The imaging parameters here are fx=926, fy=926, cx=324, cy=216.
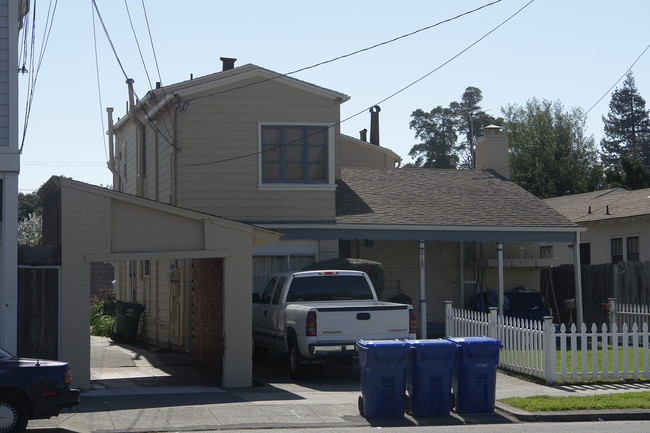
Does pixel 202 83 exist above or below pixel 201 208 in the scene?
above

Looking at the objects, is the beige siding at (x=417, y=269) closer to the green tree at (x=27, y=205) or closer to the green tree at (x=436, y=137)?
the green tree at (x=27, y=205)

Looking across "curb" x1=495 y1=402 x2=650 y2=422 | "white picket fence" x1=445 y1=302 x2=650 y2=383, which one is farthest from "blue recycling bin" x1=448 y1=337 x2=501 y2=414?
"white picket fence" x1=445 y1=302 x2=650 y2=383

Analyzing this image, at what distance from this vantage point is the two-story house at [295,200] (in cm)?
2152

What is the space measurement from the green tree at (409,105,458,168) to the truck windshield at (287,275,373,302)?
71.6 metres

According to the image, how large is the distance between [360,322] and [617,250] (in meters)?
15.8

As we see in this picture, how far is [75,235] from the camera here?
14.8 metres

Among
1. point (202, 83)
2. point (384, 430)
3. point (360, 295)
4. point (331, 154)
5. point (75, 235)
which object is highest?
point (202, 83)

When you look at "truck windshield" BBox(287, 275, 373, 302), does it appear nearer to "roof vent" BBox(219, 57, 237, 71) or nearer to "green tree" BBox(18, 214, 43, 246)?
"roof vent" BBox(219, 57, 237, 71)

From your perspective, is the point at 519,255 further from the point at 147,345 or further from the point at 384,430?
the point at 384,430

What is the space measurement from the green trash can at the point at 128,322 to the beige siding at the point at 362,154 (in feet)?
30.6

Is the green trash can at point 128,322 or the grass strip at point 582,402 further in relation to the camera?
the green trash can at point 128,322

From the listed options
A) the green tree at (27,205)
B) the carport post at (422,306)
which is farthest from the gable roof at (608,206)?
the green tree at (27,205)

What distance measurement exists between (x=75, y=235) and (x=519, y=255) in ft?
47.2

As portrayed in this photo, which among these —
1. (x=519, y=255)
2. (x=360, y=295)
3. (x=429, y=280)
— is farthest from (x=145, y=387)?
(x=519, y=255)
